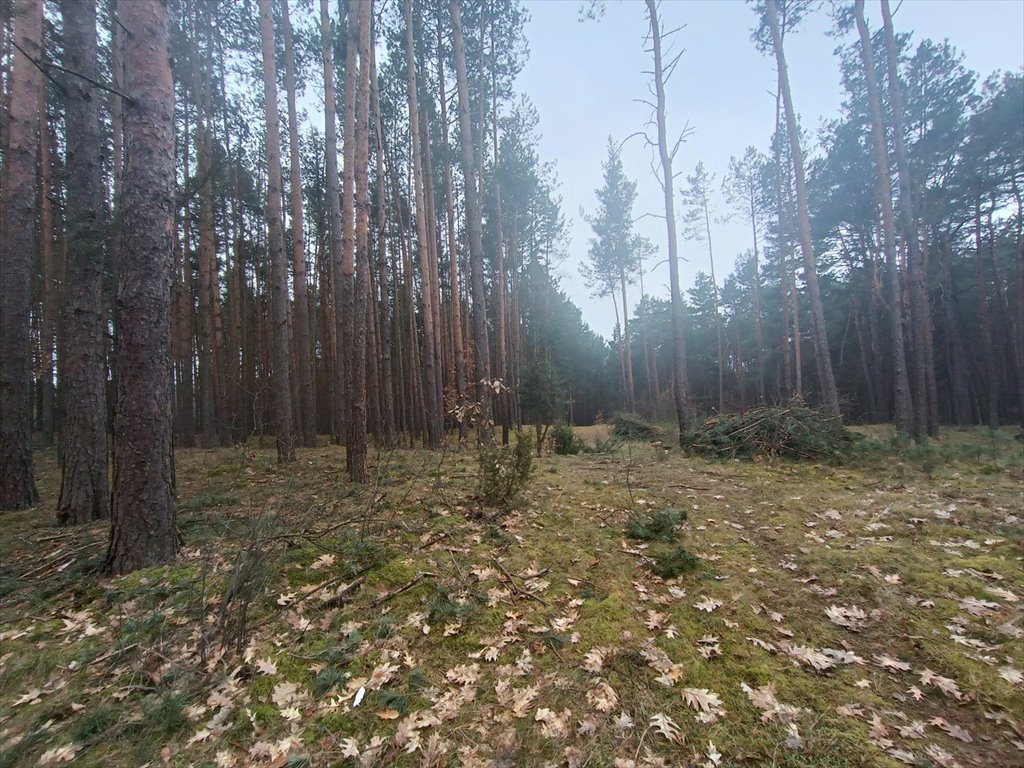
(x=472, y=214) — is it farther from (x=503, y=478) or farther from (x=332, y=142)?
(x=503, y=478)

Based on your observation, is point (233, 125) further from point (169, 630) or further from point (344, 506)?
point (169, 630)

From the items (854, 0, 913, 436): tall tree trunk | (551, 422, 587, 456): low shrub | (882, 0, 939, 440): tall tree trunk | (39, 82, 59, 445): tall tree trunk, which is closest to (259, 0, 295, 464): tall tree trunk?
(551, 422, 587, 456): low shrub

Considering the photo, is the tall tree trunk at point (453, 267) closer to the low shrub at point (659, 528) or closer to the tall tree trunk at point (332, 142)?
the tall tree trunk at point (332, 142)

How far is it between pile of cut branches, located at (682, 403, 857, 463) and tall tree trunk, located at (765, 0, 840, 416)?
1.61 m

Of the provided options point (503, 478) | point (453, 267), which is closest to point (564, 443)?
point (503, 478)

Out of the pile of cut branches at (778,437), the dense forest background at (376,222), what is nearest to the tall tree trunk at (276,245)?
the dense forest background at (376,222)

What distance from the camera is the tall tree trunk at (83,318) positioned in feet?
17.0

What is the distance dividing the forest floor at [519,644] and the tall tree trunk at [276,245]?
426 centimetres

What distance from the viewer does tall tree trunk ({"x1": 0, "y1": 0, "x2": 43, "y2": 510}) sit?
241 inches

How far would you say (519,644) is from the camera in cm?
289

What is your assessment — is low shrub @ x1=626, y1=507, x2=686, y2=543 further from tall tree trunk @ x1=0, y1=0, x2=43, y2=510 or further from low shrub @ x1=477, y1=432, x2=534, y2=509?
tall tree trunk @ x1=0, y1=0, x2=43, y2=510

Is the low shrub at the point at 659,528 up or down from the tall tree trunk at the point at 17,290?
down

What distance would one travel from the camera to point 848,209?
20.3 metres

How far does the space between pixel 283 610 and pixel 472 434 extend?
40.2 feet
